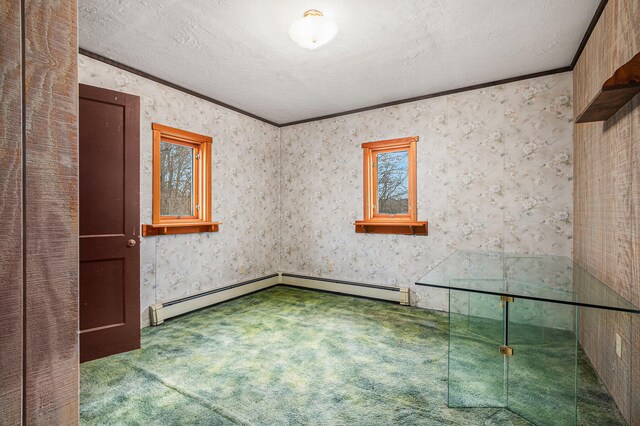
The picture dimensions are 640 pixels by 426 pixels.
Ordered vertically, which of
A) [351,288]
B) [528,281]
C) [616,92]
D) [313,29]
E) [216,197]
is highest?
[313,29]

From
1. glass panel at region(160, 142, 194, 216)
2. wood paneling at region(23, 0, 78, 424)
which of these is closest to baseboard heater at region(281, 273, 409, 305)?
glass panel at region(160, 142, 194, 216)

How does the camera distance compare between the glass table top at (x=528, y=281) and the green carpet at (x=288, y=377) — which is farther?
the green carpet at (x=288, y=377)

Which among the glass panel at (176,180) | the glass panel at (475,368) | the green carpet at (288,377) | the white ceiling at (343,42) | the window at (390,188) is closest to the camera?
the green carpet at (288,377)

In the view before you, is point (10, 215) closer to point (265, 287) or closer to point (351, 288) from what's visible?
point (351, 288)

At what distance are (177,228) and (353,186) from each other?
2387mm

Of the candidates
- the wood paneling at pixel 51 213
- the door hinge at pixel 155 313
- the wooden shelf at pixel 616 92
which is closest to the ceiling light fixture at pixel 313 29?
the wooden shelf at pixel 616 92

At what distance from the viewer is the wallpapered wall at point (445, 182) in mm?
3240

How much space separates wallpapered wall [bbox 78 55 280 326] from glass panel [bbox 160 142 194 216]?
26 centimetres

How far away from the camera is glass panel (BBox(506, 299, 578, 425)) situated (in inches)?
65.6

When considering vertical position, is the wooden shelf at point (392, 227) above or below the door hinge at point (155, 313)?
above

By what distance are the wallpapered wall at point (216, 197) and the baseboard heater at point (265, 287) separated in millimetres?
98

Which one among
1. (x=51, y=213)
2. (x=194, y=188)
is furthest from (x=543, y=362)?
(x=194, y=188)

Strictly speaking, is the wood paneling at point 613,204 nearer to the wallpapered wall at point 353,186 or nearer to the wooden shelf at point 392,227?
the wallpapered wall at point 353,186

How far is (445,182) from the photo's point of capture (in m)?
3.80
